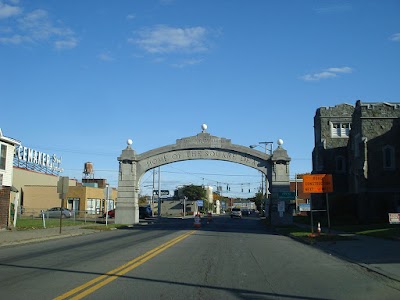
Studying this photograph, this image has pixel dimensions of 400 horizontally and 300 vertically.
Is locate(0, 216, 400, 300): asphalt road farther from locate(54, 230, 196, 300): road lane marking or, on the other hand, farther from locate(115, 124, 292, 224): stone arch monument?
locate(115, 124, 292, 224): stone arch monument

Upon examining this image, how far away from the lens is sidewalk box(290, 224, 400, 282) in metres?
13.4

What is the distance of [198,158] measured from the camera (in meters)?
46.6

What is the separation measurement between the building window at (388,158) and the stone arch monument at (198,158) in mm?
8815

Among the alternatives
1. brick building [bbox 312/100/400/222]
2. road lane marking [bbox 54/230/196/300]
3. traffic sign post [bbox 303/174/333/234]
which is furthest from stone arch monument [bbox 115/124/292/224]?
road lane marking [bbox 54/230/196/300]

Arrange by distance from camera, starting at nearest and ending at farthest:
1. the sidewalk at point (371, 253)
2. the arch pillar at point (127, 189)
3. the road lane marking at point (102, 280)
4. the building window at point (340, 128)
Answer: the road lane marking at point (102, 280), the sidewalk at point (371, 253), the arch pillar at point (127, 189), the building window at point (340, 128)

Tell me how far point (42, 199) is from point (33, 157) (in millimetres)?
7301

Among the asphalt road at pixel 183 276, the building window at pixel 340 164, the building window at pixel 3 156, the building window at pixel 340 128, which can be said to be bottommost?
the asphalt road at pixel 183 276

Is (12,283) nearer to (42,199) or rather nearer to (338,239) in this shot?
(338,239)

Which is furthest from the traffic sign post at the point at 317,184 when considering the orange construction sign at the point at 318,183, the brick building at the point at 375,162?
the brick building at the point at 375,162

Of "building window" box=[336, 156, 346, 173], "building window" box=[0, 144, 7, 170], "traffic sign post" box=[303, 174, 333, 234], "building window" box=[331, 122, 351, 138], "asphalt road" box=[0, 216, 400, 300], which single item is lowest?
"asphalt road" box=[0, 216, 400, 300]

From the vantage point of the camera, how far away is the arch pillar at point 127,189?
4653 centimetres

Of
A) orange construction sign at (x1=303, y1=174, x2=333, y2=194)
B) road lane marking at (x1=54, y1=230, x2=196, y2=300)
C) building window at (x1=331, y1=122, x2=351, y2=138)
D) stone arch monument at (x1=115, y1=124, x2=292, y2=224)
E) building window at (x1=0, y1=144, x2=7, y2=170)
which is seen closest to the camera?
road lane marking at (x1=54, y1=230, x2=196, y2=300)

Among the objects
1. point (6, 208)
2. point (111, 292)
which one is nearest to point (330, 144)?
point (6, 208)

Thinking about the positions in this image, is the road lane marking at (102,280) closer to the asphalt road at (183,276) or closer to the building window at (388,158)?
the asphalt road at (183,276)
